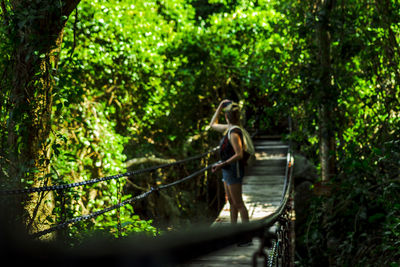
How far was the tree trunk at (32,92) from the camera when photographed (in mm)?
3371

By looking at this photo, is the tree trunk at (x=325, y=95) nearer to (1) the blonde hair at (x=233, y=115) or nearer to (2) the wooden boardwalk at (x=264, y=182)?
(2) the wooden boardwalk at (x=264, y=182)

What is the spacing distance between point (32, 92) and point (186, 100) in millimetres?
7453

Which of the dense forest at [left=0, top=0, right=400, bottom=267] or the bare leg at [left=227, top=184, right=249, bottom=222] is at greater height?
the dense forest at [left=0, top=0, right=400, bottom=267]

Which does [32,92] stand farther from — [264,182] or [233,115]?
[264,182]

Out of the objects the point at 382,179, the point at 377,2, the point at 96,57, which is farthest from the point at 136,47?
the point at 382,179

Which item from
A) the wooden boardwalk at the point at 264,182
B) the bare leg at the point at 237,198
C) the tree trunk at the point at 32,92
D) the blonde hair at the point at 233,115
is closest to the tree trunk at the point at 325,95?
the wooden boardwalk at the point at 264,182

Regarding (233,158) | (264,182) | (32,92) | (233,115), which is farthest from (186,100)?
(32,92)

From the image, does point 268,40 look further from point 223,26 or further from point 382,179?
point 382,179

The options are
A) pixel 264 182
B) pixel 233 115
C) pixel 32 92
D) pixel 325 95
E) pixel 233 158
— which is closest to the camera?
pixel 32 92

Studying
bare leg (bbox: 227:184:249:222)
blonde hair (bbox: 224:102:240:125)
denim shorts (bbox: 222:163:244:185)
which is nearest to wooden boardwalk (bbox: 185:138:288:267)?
bare leg (bbox: 227:184:249:222)

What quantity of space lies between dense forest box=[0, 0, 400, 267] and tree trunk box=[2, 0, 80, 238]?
1 cm

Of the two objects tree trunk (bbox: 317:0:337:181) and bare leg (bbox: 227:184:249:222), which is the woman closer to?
bare leg (bbox: 227:184:249:222)

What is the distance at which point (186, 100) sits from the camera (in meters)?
10.9

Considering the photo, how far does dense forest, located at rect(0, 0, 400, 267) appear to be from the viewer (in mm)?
3580
